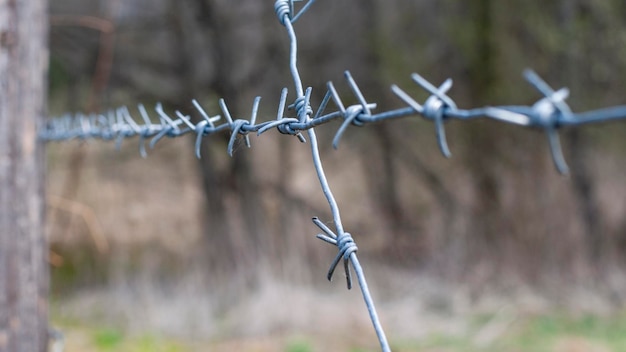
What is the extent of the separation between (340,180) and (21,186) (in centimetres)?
410

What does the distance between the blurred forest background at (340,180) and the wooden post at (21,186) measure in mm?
2788

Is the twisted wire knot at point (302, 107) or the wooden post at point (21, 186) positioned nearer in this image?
the twisted wire knot at point (302, 107)

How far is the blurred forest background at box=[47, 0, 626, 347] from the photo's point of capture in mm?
4535

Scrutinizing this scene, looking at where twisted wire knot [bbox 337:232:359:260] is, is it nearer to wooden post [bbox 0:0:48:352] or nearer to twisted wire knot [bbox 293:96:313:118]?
twisted wire knot [bbox 293:96:313:118]

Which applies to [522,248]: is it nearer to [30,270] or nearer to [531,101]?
[531,101]

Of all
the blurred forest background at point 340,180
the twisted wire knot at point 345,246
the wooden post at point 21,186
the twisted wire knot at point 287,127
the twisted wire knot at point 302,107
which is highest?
the blurred forest background at point 340,180

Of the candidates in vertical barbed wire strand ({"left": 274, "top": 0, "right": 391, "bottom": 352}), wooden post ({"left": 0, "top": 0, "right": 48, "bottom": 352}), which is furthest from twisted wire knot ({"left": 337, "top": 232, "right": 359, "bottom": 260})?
wooden post ({"left": 0, "top": 0, "right": 48, "bottom": 352})

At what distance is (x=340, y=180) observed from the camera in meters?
5.55

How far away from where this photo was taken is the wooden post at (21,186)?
4.97 ft

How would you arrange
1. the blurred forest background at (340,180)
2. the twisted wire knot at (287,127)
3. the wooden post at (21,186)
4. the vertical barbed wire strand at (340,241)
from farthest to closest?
1. the blurred forest background at (340,180)
2. the wooden post at (21,186)
3. the twisted wire knot at (287,127)
4. the vertical barbed wire strand at (340,241)

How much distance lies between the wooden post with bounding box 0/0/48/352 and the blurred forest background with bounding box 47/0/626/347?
279 cm

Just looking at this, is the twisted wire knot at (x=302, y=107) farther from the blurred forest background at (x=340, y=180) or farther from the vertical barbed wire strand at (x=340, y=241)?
the blurred forest background at (x=340, y=180)

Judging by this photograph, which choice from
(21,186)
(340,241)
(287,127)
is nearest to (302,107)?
(287,127)

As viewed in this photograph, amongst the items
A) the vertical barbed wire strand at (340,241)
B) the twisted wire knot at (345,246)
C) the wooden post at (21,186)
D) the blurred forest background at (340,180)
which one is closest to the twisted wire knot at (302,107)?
the vertical barbed wire strand at (340,241)
